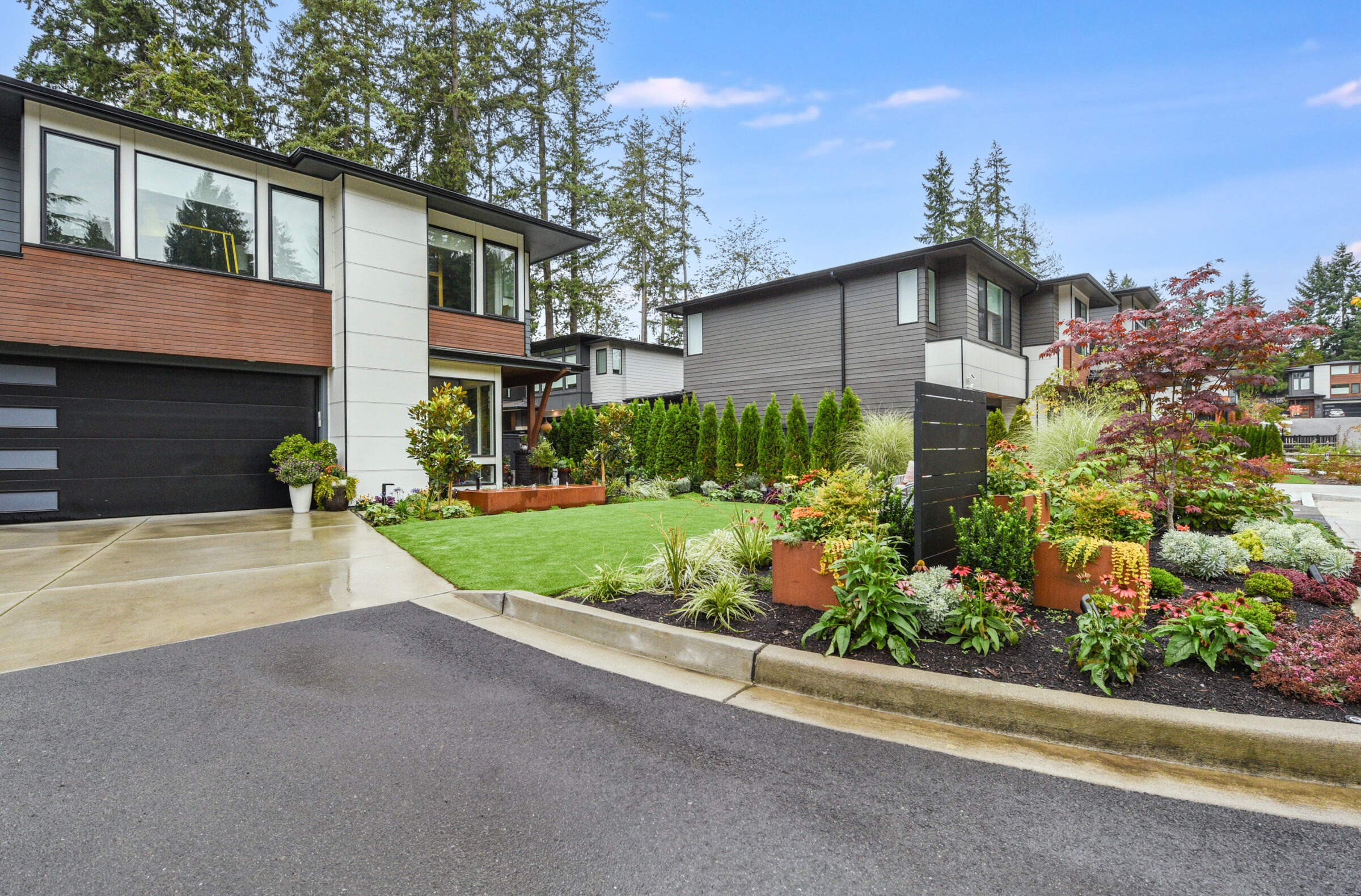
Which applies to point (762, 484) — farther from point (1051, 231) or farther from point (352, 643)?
point (1051, 231)

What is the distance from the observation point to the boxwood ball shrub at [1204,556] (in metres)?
4.63

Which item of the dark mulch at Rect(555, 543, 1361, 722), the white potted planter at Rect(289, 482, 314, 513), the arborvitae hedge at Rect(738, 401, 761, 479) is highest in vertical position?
the arborvitae hedge at Rect(738, 401, 761, 479)

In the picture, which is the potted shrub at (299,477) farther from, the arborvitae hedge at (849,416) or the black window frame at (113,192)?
the arborvitae hedge at (849,416)

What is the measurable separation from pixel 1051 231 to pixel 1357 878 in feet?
133

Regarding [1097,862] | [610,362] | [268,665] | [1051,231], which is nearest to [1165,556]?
[1097,862]

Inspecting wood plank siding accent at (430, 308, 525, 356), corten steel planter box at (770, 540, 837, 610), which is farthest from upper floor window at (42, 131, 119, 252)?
corten steel planter box at (770, 540, 837, 610)

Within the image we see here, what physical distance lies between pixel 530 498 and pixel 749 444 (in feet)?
18.5

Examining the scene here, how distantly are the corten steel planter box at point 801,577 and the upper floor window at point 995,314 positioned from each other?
562 inches

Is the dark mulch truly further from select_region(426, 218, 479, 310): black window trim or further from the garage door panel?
select_region(426, 218, 479, 310): black window trim

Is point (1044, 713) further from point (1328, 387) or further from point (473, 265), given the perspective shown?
point (1328, 387)

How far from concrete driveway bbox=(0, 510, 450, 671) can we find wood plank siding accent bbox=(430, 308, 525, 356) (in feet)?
15.7

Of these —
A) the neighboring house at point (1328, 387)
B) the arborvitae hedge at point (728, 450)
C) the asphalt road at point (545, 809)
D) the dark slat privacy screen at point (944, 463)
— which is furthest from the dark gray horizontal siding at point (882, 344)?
the neighboring house at point (1328, 387)

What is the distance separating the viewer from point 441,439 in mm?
9578

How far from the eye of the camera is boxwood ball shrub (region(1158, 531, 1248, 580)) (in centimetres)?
463
